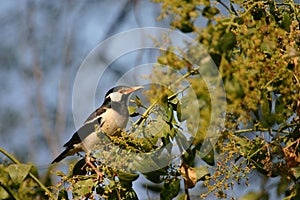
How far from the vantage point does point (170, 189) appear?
3.20ft

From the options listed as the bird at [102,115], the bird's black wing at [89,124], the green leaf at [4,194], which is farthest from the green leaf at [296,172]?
the bird's black wing at [89,124]

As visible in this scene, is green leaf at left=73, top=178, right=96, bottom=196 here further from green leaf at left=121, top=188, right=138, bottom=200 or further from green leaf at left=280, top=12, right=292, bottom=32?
green leaf at left=280, top=12, right=292, bottom=32

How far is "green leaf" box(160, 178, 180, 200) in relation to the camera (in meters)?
0.97

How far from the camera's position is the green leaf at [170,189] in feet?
3.19

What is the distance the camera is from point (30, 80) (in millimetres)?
5809

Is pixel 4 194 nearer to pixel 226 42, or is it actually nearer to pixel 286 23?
pixel 226 42

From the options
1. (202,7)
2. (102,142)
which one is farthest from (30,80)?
(202,7)

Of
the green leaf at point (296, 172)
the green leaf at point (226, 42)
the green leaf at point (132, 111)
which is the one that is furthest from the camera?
the green leaf at point (132, 111)

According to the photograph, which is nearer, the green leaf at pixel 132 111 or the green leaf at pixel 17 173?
the green leaf at pixel 17 173

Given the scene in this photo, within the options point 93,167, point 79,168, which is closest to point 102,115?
point 79,168

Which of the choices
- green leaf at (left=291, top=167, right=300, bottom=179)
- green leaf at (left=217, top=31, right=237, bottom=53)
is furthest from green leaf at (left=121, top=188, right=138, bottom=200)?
green leaf at (left=217, top=31, right=237, bottom=53)

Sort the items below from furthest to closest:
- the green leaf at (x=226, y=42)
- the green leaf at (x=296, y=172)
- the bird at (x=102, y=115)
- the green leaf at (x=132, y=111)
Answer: the bird at (x=102, y=115), the green leaf at (x=132, y=111), the green leaf at (x=296, y=172), the green leaf at (x=226, y=42)

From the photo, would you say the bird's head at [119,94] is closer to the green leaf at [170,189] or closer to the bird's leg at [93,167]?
the bird's leg at [93,167]

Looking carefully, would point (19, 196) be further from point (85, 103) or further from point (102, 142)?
point (85, 103)
